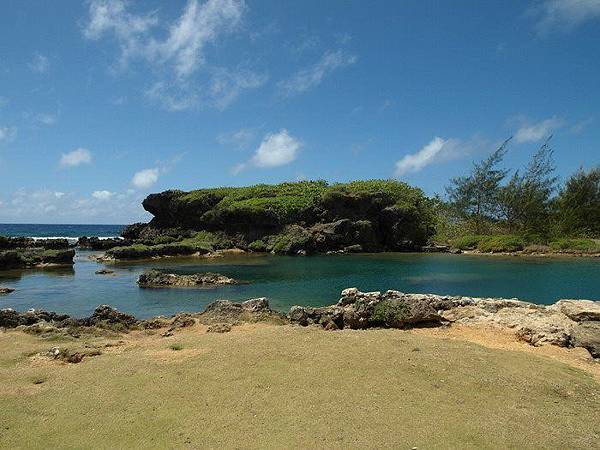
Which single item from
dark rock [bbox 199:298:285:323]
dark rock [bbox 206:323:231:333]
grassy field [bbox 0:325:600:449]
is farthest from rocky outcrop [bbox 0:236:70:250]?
grassy field [bbox 0:325:600:449]

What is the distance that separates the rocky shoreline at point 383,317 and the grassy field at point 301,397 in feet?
11.5

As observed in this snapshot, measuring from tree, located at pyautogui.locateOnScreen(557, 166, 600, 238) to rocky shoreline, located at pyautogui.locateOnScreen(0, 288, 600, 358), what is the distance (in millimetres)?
59337

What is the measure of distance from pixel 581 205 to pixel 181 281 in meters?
65.9

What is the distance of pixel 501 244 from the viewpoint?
65375 millimetres

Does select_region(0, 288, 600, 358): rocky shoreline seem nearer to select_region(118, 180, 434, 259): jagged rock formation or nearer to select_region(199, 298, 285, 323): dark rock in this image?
select_region(199, 298, 285, 323): dark rock

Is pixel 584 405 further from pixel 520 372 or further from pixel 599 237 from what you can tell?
pixel 599 237

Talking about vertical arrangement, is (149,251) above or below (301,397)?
above

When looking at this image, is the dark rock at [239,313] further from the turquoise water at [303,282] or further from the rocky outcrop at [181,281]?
the rocky outcrop at [181,281]

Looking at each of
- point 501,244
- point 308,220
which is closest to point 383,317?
point 501,244

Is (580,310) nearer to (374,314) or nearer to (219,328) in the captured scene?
(374,314)

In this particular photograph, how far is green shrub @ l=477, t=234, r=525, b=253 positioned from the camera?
64438 mm

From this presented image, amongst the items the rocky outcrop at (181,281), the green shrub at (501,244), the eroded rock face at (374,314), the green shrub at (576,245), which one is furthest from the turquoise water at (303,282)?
the green shrub at (501,244)

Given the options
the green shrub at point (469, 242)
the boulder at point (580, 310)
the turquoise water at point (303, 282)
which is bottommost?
the turquoise water at point (303, 282)

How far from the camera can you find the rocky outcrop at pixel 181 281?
36225 mm
